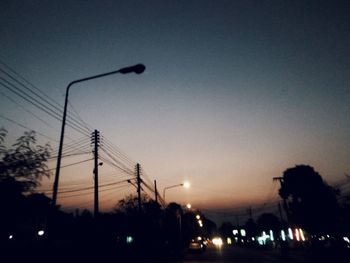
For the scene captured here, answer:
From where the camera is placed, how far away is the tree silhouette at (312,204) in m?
50.6

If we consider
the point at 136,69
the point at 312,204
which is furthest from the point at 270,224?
the point at 136,69

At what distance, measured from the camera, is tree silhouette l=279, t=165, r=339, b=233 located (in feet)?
166

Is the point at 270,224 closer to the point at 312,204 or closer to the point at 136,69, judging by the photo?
the point at 312,204

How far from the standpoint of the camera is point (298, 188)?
199 feet

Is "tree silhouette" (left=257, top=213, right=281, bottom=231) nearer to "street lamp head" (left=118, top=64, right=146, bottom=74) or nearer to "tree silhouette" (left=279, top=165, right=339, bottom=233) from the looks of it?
"tree silhouette" (left=279, top=165, right=339, bottom=233)

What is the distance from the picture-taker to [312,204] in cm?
5384

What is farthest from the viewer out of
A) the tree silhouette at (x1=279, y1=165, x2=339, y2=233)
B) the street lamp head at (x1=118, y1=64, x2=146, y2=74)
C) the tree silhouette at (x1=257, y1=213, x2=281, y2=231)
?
the tree silhouette at (x1=257, y1=213, x2=281, y2=231)

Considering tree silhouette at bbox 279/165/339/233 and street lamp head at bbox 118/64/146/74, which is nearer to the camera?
street lamp head at bbox 118/64/146/74

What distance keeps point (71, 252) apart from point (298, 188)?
52.3 meters

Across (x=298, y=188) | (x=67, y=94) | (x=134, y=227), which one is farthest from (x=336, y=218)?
(x=67, y=94)

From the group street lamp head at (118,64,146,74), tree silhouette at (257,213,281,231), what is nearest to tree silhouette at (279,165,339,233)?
street lamp head at (118,64,146,74)

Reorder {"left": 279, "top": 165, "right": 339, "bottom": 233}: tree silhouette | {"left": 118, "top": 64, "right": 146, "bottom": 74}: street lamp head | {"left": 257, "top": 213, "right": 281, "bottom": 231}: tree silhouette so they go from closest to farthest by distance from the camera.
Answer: {"left": 118, "top": 64, "right": 146, "bottom": 74}: street lamp head → {"left": 279, "top": 165, "right": 339, "bottom": 233}: tree silhouette → {"left": 257, "top": 213, "right": 281, "bottom": 231}: tree silhouette

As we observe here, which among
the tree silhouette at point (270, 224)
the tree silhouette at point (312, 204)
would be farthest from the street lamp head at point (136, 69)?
the tree silhouette at point (270, 224)

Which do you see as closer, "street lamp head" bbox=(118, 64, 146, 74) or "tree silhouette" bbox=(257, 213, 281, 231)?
"street lamp head" bbox=(118, 64, 146, 74)
